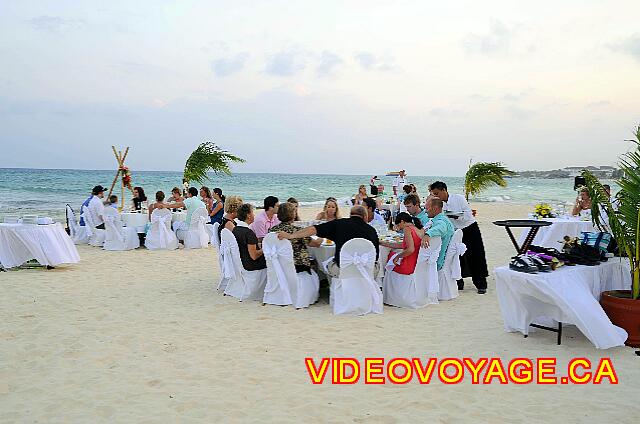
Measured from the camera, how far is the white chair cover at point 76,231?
41.3ft

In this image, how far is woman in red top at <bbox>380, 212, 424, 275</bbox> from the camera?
6.28m

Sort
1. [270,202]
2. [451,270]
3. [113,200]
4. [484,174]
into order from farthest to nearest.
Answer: [484,174]
[113,200]
[270,202]
[451,270]

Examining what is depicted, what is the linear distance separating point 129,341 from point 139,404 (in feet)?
5.06

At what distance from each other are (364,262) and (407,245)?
24.1 inches

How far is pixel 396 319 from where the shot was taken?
589cm

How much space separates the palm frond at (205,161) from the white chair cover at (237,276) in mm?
9201

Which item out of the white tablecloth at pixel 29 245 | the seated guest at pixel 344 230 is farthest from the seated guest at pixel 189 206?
the seated guest at pixel 344 230

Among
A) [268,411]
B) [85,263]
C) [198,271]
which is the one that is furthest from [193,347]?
[85,263]

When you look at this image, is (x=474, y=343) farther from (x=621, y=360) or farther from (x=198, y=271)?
(x=198, y=271)

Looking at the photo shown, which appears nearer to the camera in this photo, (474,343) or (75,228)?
(474,343)

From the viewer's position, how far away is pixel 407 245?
6.29 m

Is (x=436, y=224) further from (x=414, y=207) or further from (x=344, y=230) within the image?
(x=344, y=230)

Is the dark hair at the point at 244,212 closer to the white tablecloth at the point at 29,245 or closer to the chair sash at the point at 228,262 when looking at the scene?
the chair sash at the point at 228,262

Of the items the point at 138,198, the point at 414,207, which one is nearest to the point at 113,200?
the point at 138,198
